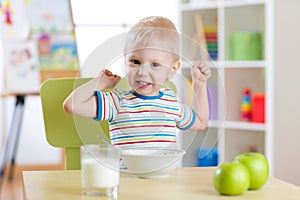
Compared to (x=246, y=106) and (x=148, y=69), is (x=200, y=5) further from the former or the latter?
(x=148, y=69)

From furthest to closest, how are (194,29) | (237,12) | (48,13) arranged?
(48,13) → (194,29) → (237,12)

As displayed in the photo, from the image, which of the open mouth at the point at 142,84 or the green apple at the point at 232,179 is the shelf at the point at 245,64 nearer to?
the open mouth at the point at 142,84

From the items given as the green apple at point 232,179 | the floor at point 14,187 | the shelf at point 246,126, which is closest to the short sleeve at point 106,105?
the green apple at point 232,179

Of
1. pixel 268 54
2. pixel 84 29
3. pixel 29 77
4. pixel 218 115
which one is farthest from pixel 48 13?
pixel 218 115

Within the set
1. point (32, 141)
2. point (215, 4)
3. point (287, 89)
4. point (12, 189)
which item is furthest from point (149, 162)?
point (32, 141)

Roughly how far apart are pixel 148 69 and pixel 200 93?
15 cm

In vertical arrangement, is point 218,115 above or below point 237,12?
below

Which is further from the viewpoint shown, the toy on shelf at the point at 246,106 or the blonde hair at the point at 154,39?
the toy on shelf at the point at 246,106

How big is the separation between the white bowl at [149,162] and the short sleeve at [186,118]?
60 mm

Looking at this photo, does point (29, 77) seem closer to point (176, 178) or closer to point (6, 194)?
point (6, 194)

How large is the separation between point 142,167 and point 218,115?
24cm

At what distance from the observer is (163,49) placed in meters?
1.29

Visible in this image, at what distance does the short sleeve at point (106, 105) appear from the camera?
1321 millimetres

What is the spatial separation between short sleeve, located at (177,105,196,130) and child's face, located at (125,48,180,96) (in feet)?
0.28
